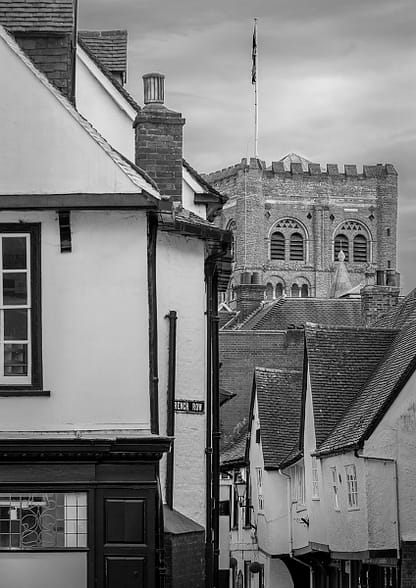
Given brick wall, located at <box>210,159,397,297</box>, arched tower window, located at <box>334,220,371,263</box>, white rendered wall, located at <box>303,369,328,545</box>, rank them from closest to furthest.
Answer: white rendered wall, located at <box>303,369,328,545</box>, brick wall, located at <box>210,159,397,297</box>, arched tower window, located at <box>334,220,371,263</box>

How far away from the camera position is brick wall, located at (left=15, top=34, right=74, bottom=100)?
20.0 m

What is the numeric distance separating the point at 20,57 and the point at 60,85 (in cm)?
146

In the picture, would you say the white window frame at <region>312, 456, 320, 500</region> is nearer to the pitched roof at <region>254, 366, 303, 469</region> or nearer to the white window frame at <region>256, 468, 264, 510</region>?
the pitched roof at <region>254, 366, 303, 469</region>

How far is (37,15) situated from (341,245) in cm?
17448

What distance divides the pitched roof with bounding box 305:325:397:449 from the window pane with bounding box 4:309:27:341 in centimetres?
1863

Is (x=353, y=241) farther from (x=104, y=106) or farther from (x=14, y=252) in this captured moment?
(x=14, y=252)

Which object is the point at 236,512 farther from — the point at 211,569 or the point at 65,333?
the point at 65,333

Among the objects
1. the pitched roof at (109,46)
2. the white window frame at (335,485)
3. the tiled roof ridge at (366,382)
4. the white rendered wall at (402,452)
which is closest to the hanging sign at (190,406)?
the pitched roof at (109,46)

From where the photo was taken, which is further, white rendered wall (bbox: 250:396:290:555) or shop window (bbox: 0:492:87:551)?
white rendered wall (bbox: 250:396:290:555)

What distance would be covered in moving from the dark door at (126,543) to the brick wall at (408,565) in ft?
49.1

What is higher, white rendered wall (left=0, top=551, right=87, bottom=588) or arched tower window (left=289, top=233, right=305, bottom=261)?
arched tower window (left=289, top=233, right=305, bottom=261)

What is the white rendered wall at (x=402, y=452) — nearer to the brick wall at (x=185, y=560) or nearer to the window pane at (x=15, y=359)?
the brick wall at (x=185, y=560)

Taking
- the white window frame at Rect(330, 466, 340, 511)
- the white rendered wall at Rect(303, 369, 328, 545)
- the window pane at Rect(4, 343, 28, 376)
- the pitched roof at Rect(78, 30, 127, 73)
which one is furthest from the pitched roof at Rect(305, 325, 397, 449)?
the window pane at Rect(4, 343, 28, 376)

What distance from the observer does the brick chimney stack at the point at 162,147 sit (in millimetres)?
23969
